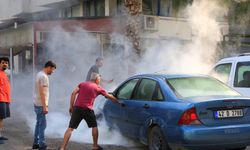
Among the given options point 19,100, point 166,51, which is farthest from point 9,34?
point 166,51

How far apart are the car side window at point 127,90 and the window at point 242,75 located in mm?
2215

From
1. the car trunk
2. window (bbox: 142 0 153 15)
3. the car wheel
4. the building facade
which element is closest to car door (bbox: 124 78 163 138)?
the car wheel

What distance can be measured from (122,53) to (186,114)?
35.3ft

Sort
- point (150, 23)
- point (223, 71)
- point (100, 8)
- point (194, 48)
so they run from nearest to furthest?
1. point (223, 71)
2. point (194, 48)
3. point (150, 23)
4. point (100, 8)

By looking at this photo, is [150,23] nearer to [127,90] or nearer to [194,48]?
[194,48]

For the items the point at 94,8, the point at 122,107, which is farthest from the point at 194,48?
the point at 122,107

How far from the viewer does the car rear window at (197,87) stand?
6703 mm

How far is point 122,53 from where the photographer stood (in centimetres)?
1672

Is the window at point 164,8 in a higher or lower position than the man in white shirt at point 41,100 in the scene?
higher

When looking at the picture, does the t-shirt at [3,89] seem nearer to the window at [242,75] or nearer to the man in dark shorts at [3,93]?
the man in dark shorts at [3,93]

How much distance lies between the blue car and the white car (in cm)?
147

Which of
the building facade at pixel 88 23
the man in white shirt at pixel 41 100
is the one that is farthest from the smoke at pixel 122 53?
the man in white shirt at pixel 41 100

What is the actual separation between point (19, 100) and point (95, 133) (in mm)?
12172

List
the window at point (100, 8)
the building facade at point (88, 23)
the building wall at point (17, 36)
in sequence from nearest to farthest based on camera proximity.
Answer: the building facade at point (88, 23) < the building wall at point (17, 36) < the window at point (100, 8)
